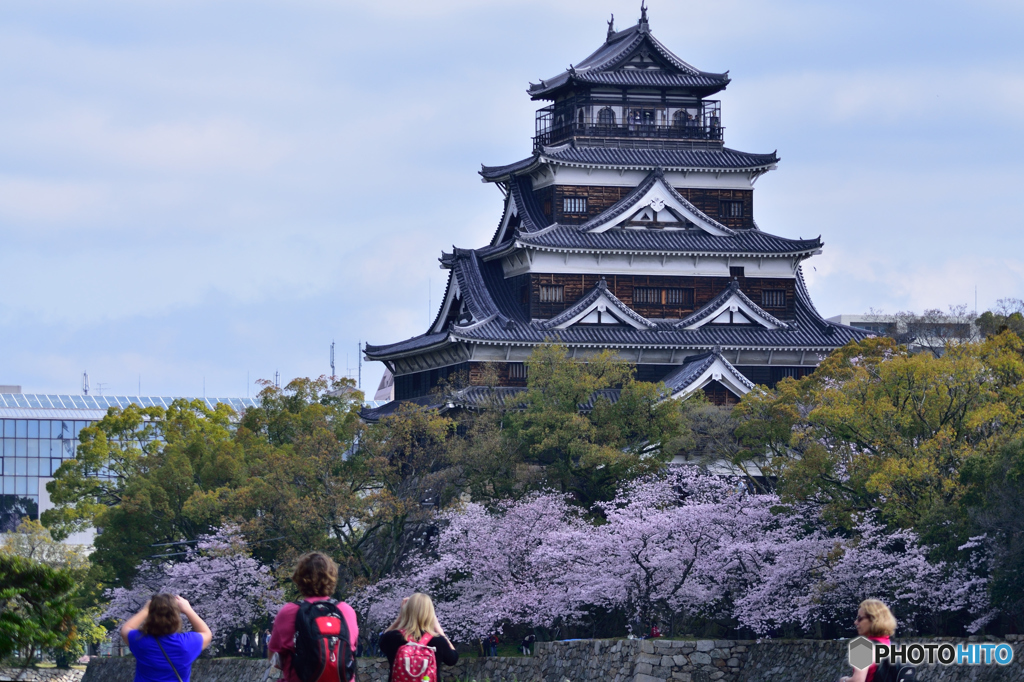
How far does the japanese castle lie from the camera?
49969 millimetres

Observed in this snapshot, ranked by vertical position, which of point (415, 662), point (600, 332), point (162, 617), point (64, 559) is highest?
point (600, 332)

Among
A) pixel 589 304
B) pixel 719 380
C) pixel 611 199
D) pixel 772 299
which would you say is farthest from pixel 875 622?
pixel 611 199

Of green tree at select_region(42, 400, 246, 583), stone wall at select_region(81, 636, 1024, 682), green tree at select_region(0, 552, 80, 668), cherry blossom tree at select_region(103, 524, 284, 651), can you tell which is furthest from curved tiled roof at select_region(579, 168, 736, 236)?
green tree at select_region(0, 552, 80, 668)

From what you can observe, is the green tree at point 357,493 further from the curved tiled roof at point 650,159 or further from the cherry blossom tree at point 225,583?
the curved tiled roof at point 650,159

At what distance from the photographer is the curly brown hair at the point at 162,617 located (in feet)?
38.8

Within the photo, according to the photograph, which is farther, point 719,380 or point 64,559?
point 64,559

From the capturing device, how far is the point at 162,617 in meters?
11.9

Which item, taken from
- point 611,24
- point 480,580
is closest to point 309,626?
point 480,580

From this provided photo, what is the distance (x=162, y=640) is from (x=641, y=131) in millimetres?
44430

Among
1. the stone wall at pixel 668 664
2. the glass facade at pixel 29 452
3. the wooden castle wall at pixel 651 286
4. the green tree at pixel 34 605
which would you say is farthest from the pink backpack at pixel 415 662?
the glass facade at pixel 29 452

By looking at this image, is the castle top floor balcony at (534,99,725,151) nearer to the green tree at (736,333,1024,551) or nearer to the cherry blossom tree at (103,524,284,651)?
the cherry blossom tree at (103,524,284,651)

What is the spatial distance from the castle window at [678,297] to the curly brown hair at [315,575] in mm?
41220

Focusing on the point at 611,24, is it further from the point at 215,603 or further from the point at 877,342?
the point at 215,603

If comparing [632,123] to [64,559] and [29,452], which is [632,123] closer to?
[64,559]
